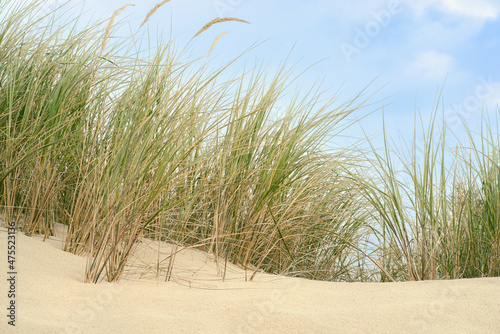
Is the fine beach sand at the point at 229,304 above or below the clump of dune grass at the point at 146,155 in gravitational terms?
below

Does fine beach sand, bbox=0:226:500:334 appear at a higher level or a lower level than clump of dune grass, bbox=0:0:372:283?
lower

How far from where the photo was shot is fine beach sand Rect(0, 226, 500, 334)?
149 cm

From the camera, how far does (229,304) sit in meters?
1.64

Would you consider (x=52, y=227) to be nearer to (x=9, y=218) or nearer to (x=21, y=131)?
(x=9, y=218)

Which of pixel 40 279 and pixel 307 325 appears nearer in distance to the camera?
pixel 307 325

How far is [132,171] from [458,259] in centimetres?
191

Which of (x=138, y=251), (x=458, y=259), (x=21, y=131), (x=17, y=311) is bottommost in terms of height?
(x=17, y=311)

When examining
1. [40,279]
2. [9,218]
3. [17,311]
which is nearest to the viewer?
[17,311]

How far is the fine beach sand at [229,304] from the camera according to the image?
1489 millimetres

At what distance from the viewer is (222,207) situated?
2477mm

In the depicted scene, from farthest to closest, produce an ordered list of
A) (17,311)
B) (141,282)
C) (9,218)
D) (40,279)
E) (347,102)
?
(347,102), (9,218), (141,282), (40,279), (17,311)

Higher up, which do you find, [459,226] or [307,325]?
[459,226]

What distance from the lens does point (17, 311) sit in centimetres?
149

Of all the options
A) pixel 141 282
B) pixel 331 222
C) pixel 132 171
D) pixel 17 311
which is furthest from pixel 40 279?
pixel 331 222
